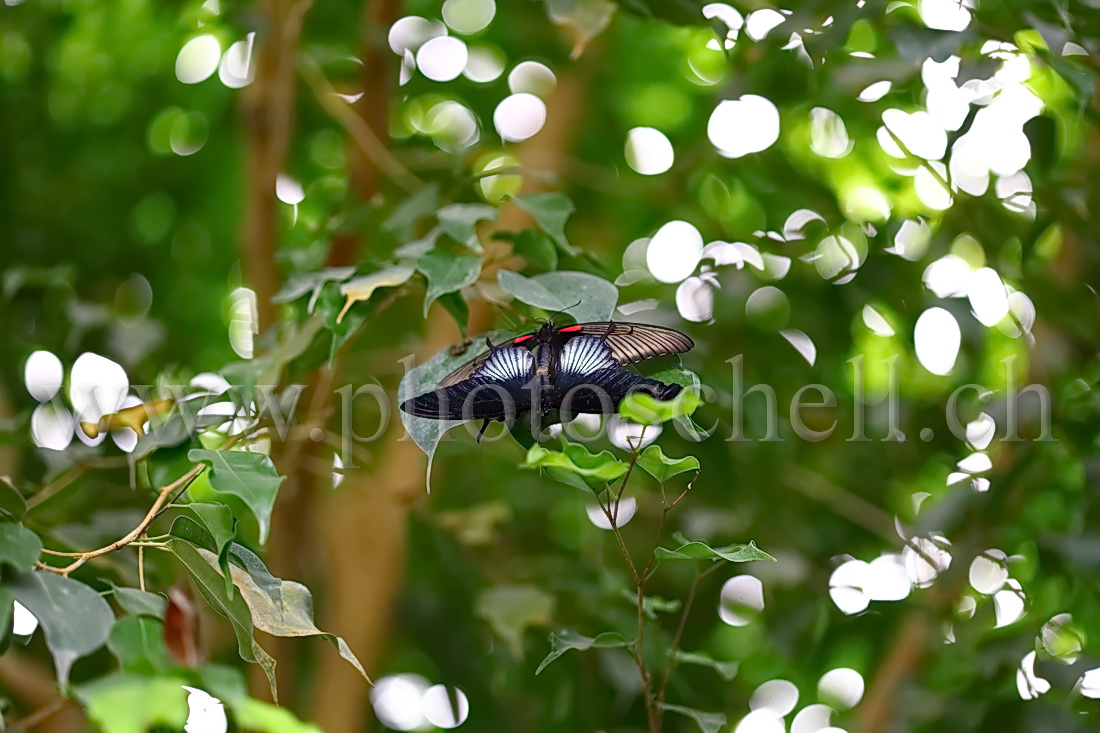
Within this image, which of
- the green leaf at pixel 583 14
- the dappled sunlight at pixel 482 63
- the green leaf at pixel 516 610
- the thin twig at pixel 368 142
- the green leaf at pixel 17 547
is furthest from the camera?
the dappled sunlight at pixel 482 63

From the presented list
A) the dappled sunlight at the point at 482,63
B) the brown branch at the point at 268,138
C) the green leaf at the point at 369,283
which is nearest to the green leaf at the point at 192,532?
the green leaf at the point at 369,283

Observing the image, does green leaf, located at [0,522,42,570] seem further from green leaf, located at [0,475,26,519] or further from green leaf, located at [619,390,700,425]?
green leaf, located at [619,390,700,425]

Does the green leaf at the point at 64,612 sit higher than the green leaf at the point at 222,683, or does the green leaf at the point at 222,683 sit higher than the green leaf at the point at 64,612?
the green leaf at the point at 222,683

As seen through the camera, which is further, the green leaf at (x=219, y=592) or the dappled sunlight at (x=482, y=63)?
the dappled sunlight at (x=482, y=63)

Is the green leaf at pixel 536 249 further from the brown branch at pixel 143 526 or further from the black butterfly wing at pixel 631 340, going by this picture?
the brown branch at pixel 143 526

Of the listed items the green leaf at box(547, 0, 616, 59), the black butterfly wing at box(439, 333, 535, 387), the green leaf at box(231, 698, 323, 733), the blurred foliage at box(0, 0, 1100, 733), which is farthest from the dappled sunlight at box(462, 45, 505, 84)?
the green leaf at box(231, 698, 323, 733)

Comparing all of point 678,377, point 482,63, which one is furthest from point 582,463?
point 482,63

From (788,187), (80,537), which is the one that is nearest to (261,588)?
(80,537)

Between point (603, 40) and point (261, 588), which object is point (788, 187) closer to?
point (603, 40)
